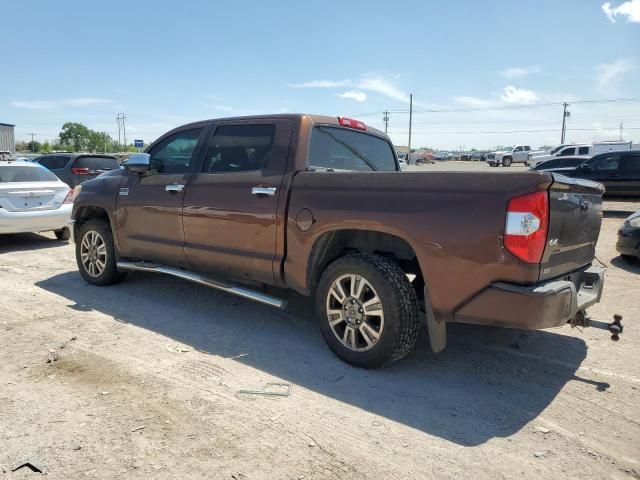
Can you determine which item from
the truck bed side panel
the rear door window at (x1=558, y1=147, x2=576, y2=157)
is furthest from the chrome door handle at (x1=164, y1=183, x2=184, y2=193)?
the rear door window at (x1=558, y1=147, x2=576, y2=157)

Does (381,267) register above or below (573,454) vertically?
above

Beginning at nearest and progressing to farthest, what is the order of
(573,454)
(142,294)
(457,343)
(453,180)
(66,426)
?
(573,454)
(66,426)
(453,180)
(457,343)
(142,294)

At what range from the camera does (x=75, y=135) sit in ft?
313

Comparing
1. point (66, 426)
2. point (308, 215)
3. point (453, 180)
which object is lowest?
point (66, 426)

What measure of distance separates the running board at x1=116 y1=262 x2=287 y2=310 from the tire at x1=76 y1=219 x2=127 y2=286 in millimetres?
283

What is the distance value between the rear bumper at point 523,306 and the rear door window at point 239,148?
85.1 inches

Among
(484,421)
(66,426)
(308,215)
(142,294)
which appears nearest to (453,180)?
(308,215)

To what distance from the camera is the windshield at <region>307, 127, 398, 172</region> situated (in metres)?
4.28

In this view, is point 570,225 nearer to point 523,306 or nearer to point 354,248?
point 523,306

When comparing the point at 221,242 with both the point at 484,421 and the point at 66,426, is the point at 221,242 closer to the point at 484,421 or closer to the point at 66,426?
the point at 66,426

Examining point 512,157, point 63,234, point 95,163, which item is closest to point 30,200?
point 63,234

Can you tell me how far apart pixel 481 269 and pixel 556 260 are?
1.80 ft

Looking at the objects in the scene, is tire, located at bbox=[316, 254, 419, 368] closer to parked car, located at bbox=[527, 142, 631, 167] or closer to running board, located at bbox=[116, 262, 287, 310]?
running board, located at bbox=[116, 262, 287, 310]

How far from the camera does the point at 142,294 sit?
557 centimetres
